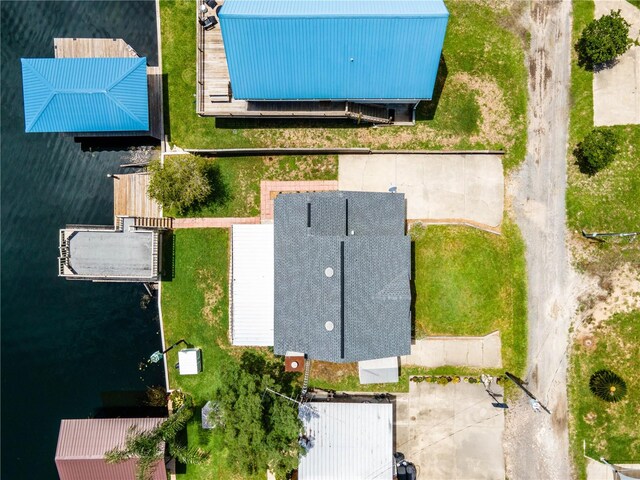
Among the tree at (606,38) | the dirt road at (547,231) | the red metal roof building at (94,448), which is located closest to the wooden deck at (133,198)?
the red metal roof building at (94,448)

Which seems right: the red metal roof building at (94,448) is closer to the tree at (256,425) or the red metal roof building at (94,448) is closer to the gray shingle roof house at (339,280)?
the tree at (256,425)

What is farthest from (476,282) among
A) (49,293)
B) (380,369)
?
(49,293)

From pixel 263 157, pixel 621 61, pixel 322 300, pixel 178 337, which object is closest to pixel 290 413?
pixel 322 300

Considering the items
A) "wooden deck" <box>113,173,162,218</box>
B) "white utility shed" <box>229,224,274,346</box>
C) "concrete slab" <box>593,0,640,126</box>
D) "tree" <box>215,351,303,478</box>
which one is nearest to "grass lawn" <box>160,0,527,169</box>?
"concrete slab" <box>593,0,640,126</box>

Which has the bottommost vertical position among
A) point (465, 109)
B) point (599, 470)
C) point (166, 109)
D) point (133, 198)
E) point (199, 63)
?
point (599, 470)

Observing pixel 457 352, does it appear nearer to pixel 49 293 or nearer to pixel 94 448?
pixel 94 448

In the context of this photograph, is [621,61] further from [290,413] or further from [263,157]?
[290,413]
